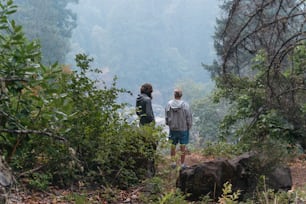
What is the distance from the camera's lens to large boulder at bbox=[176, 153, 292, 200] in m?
5.14

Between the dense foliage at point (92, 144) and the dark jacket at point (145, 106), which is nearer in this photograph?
the dense foliage at point (92, 144)

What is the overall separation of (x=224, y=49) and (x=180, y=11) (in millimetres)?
63377

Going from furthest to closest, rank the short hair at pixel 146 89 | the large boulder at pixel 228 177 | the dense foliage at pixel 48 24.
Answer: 1. the dense foliage at pixel 48 24
2. the short hair at pixel 146 89
3. the large boulder at pixel 228 177

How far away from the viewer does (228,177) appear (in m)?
5.23

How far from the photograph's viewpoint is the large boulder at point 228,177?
16.9 ft

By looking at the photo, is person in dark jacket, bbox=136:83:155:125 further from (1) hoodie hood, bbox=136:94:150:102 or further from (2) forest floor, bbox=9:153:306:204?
(2) forest floor, bbox=9:153:306:204

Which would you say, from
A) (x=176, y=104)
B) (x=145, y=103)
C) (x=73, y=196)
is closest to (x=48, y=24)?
(x=176, y=104)

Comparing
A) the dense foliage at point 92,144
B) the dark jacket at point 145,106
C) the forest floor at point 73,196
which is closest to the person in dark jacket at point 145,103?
the dark jacket at point 145,106

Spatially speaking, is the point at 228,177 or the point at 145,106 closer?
the point at 228,177

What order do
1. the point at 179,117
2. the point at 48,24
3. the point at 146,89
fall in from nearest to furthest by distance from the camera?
the point at 146,89, the point at 179,117, the point at 48,24

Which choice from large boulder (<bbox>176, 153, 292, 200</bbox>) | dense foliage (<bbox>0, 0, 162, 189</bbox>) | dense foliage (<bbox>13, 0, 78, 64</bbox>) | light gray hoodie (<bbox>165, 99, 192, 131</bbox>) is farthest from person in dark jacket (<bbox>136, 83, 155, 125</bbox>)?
dense foliage (<bbox>13, 0, 78, 64</bbox>)

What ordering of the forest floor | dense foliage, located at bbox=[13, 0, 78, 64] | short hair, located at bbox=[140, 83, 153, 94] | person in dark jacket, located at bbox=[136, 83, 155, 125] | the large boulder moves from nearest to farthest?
1. the forest floor
2. the large boulder
3. person in dark jacket, located at bbox=[136, 83, 155, 125]
4. short hair, located at bbox=[140, 83, 153, 94]
5. dense foliage, located at bbox=[13, 0, 78, 64]

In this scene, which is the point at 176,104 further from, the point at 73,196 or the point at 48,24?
the point at 48,24

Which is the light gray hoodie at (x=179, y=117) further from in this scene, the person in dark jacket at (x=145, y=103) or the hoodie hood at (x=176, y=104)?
the person in dark jacket at (x=145, y=103)
